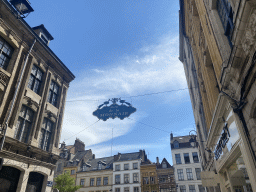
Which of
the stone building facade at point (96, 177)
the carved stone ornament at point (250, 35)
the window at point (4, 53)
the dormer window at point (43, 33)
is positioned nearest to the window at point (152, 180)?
the stone building facade at point (96, 177)

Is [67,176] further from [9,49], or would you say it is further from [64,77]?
[9,49]

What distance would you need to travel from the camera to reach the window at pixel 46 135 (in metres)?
12.8

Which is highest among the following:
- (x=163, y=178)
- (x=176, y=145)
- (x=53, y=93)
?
(x=176, y=145)

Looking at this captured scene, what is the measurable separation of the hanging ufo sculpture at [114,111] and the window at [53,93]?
4.35 meters

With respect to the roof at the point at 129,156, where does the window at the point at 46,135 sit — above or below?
below

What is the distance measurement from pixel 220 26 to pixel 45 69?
1239 centimetres

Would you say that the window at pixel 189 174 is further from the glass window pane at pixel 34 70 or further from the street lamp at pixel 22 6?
the street lamp at pixel 22 6

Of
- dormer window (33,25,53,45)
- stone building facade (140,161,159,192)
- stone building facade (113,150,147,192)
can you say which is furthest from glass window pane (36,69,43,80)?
stone building facade (113,150,147,192)

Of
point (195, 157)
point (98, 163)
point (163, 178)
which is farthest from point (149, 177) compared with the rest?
point (98, 163)

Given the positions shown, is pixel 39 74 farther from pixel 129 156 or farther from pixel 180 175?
pixel 129 156

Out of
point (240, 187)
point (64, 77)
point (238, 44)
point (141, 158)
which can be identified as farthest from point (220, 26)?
point (141, 158)

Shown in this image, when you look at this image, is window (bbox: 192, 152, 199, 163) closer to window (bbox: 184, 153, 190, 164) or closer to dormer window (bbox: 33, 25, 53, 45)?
window (bbox: 184, 153, 190, 164)

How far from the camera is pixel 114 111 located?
12.4 metres

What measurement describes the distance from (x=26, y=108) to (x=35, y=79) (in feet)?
7.70
